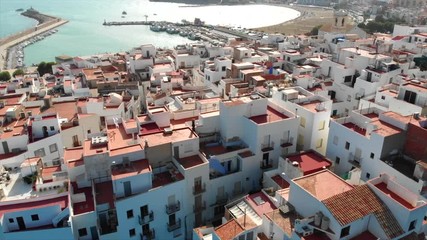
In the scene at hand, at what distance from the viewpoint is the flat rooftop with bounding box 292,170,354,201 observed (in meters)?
20.5

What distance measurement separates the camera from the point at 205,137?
3069 centimetres

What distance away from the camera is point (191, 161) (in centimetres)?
2694

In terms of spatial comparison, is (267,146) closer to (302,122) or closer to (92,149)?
(302,122)

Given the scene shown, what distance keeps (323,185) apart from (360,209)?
2.57 metres

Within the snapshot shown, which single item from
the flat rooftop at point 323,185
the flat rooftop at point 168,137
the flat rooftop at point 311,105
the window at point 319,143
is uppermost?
the flat rooftop at point 311,105

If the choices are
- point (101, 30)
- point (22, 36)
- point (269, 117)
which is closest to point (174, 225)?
point (269, 117)

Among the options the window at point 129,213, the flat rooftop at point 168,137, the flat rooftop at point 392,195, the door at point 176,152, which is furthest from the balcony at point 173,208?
the flat rooftop at point 392,195

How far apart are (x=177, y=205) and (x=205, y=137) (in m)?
7.24

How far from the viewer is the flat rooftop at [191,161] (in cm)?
2634

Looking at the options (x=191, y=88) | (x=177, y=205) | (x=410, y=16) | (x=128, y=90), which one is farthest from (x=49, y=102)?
(x=410, y=16)

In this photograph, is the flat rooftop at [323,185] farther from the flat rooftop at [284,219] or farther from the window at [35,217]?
the window at [35,217]

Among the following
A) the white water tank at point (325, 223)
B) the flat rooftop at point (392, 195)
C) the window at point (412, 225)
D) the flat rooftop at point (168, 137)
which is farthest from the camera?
the flat rooftop at point (168, 137)

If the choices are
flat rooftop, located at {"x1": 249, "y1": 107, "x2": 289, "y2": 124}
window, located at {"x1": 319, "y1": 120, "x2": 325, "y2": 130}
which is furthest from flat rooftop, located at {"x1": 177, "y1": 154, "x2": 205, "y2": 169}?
window, located at {"x1": 319, "y1": 120, "x2": 325, "y2": 130}

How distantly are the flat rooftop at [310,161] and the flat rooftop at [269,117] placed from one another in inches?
140
